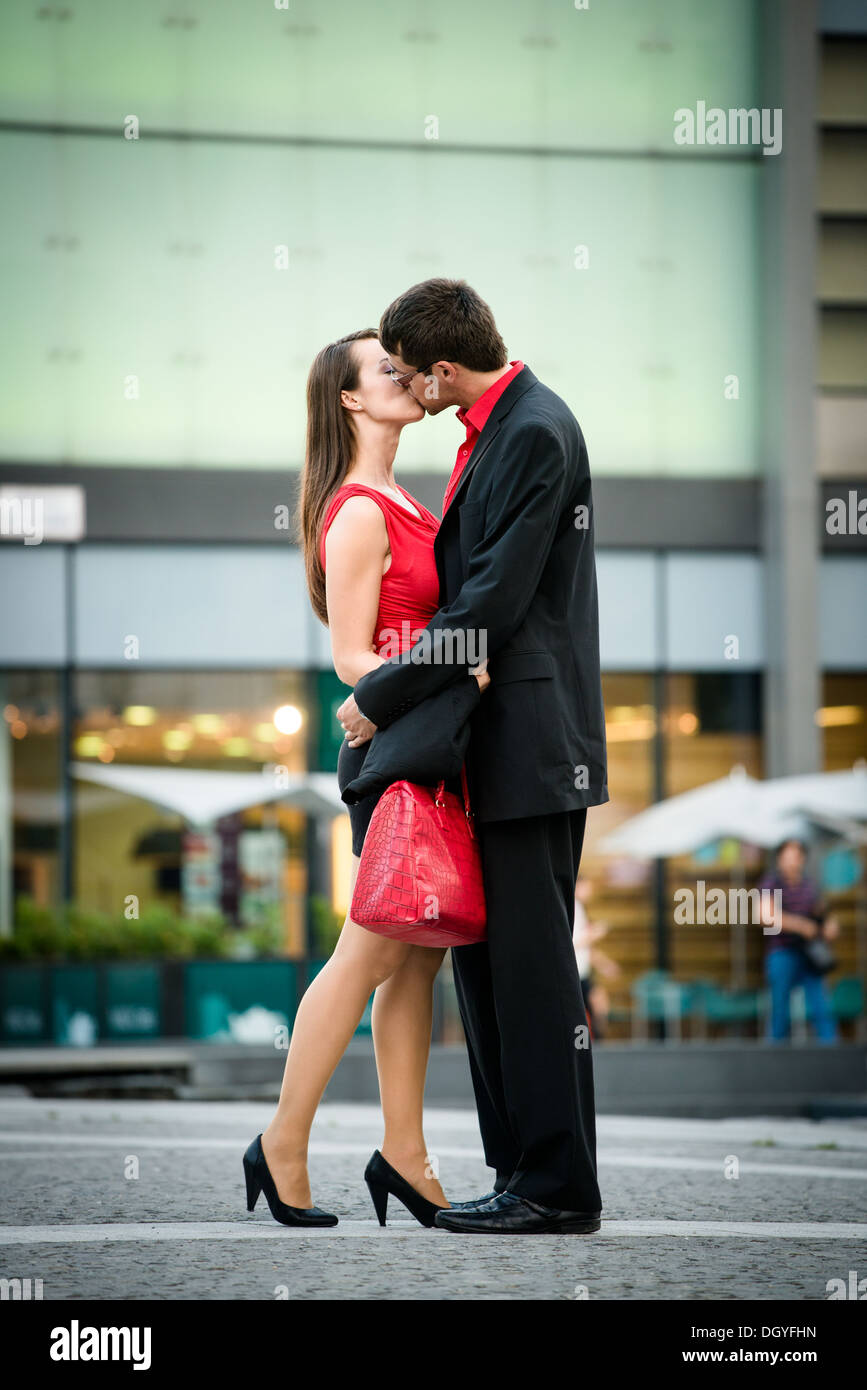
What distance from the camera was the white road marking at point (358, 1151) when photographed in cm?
539

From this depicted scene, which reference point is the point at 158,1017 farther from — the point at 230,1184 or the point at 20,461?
the point at 230,1184

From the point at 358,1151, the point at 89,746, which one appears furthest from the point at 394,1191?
the point at 89,746

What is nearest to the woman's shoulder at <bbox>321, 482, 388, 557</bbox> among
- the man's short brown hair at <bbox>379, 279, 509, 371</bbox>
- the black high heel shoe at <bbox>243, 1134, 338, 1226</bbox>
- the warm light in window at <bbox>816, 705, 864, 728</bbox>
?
the man's short brown hair at <bbox>379, 279, 509, 371</bbox>

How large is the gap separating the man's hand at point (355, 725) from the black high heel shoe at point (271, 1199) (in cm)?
93

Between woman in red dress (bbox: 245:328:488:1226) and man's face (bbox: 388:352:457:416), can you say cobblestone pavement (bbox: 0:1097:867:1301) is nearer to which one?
woman in red dress (bbox: 245:328:488:1226)

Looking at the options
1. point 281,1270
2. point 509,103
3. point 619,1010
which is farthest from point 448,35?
point 281,1270

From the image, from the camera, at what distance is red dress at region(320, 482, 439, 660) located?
4152 mm

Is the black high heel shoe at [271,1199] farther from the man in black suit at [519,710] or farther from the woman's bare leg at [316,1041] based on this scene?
the man in black suit at [519,710]

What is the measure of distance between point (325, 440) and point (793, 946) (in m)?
10.7

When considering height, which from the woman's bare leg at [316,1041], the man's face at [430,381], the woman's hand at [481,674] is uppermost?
the man's face at [430,381]

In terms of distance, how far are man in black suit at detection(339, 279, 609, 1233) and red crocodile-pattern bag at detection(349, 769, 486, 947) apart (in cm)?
7

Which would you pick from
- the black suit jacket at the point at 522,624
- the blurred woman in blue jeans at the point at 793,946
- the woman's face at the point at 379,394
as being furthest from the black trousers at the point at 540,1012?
the blurred woman in blue jeans at the point at 793,946

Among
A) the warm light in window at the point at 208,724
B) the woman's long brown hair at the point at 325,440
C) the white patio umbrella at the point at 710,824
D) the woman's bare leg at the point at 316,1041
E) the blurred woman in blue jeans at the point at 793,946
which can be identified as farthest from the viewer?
the warm light in window at the point at 208,724

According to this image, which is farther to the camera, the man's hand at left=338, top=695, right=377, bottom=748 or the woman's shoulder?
the woman's shoulder
